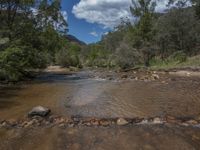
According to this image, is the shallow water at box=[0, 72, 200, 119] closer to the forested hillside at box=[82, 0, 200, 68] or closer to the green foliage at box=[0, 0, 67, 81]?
the green foliage at box=[0, 0, 67, 81]

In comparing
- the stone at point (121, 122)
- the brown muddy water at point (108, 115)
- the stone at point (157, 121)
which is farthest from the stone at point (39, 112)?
the stone at point (157, 121)

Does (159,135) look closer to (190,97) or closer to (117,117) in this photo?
(117,117)

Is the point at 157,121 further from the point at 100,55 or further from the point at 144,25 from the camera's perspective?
the point at 100,55

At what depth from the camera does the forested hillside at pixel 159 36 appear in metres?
35.3

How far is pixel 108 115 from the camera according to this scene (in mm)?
8977

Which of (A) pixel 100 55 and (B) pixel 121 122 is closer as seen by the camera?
(B) pixel 121 122

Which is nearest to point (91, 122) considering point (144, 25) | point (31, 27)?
point (31, 27)

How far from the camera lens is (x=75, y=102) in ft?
37.0

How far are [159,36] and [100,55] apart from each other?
25371 mm

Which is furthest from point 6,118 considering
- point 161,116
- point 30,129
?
point 161,116

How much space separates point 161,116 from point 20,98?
6.81 meters

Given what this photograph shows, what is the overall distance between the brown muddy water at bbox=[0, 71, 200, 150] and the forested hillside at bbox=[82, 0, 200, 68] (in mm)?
21470

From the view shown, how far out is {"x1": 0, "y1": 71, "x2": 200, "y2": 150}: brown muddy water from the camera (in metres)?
6.33

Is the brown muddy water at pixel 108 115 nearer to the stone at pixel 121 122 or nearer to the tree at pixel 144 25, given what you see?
the stone at pixel 121 122
